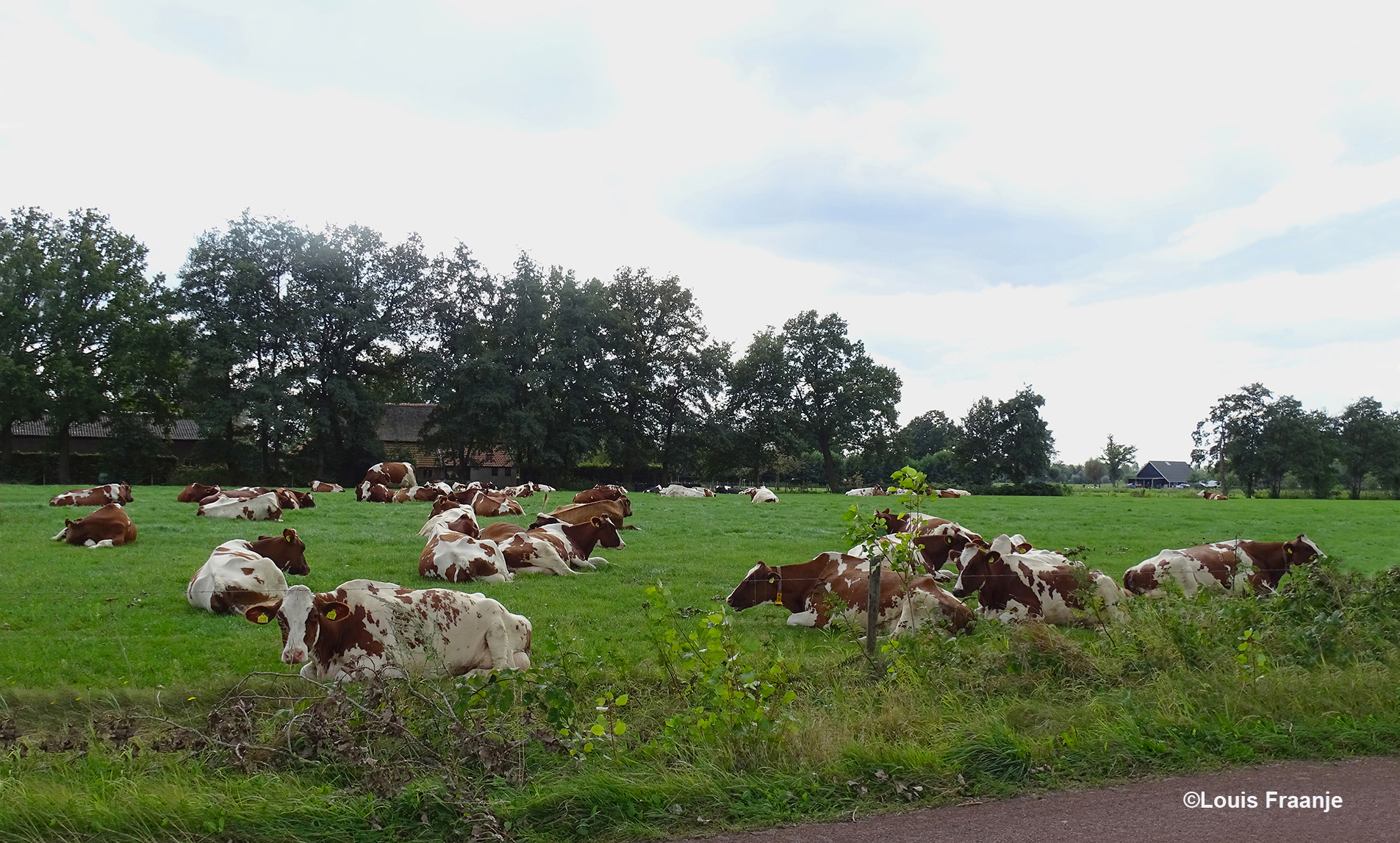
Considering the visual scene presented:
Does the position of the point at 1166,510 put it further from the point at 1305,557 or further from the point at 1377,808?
the point at 1377,808

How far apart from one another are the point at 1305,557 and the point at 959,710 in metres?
8.78

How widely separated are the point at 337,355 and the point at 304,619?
49.0 meters

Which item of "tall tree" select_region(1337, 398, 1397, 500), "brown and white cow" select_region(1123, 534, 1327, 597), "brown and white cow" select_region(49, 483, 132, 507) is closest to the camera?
"brown and white cow" select_region(1123, 534, 1327, 597)

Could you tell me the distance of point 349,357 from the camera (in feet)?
175

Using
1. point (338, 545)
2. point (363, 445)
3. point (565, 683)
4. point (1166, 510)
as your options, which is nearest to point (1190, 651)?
point (565, 683)

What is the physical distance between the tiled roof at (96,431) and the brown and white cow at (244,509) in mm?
36342

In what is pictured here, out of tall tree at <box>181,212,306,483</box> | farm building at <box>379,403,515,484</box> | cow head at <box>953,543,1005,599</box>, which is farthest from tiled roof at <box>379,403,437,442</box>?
cow head at <box>953,543,1005,599</box>

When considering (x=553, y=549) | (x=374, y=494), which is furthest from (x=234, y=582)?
(x=374, y=494)

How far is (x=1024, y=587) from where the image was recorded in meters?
10.1

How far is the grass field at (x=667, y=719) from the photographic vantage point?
461 cm

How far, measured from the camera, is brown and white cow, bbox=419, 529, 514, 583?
11992mm

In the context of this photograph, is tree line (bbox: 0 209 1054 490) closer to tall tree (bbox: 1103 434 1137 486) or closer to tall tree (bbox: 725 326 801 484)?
tall tree (bbox: 725 326 801 484)

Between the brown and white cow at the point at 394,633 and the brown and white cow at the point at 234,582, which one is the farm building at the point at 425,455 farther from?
the brown and white cow at the point at 394,633

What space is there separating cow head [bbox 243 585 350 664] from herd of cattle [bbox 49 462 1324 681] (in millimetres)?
10
